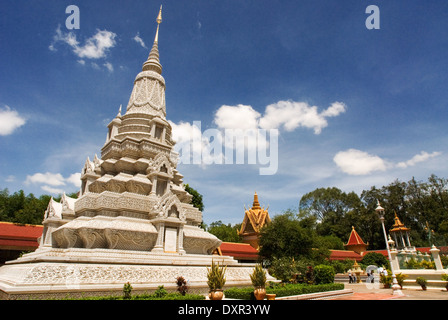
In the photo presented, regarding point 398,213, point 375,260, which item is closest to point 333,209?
point 398,213

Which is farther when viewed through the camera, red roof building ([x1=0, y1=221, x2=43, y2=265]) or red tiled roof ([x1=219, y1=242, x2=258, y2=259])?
red tiled roof ([x1=219, y1=242, x2=258, y2=259])

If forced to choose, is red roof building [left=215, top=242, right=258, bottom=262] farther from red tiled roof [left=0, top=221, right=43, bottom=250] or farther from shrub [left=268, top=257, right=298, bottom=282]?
red tiled roof [left=0, top=221, right=43, bottom=250]

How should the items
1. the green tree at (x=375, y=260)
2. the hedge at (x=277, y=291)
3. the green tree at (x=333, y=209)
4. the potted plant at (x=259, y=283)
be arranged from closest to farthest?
1. the potted plant at (x=259, y=283)
2. the hedge at (x=277, y=291)
3. the green tree at (x=375, y=260)
4. the green tree at (x=333, y=209)

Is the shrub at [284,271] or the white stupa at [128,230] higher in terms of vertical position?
the white stupa at [128,230]

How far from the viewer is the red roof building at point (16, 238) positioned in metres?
19.9

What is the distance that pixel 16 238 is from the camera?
2036 centimetres

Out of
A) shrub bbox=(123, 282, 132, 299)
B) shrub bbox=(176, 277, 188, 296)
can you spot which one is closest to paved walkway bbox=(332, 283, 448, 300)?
shrub bbox=(176, 277, 188, 296)

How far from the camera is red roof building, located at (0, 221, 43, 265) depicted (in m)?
19.9

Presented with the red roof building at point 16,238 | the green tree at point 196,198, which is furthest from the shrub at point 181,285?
the green tree at point 196,198

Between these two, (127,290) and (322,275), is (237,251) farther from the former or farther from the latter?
(127,290)

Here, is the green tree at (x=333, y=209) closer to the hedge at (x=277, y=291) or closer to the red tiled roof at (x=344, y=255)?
the red tiled roof at (x=344, y=255)

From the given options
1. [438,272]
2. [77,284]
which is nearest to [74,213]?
[77,284]
